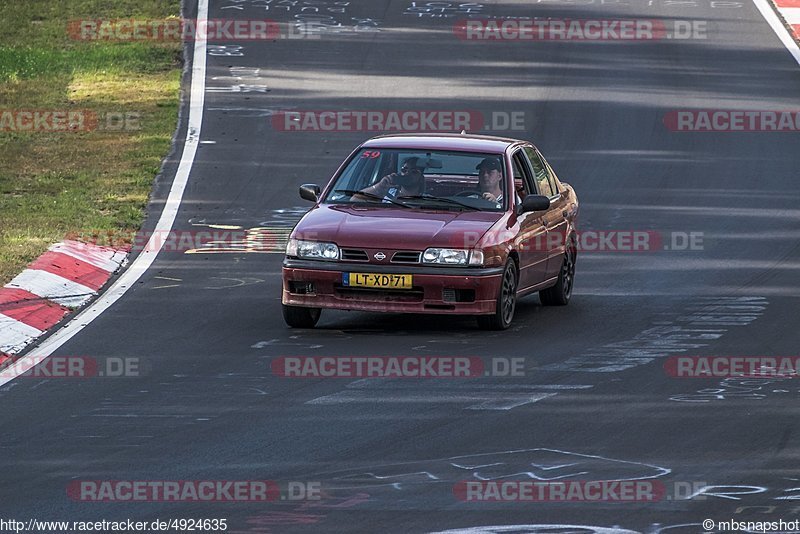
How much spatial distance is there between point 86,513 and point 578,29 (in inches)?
1048

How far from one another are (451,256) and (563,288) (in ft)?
7.45

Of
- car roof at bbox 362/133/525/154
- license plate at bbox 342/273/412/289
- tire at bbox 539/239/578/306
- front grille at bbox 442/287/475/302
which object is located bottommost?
tire at bbox 539/239/578/306

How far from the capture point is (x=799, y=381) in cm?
1095

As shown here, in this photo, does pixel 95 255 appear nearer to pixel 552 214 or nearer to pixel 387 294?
pixel 387 294

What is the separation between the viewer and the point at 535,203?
13.4 metres

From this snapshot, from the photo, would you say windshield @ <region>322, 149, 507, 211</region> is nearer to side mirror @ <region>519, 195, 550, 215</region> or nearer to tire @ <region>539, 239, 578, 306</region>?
side mirror @ <region>519, 195, 550, 215</region>

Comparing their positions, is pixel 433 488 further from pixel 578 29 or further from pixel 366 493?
pixel 578 29

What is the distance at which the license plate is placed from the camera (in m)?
12.4

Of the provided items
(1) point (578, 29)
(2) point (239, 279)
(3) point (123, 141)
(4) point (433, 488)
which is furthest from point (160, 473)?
(1) point (578, 29)

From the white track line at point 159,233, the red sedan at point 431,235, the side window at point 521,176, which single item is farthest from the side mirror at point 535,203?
the white track line at point 159,233

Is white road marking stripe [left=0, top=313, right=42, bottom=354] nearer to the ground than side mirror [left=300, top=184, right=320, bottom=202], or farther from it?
nearer to the ground

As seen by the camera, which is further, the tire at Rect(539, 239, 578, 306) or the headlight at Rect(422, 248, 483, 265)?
the tire at Rect(539, 239, 578, 306)

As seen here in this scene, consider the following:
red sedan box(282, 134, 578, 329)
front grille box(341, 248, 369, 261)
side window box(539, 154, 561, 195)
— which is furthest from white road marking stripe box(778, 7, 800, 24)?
front grille box(341, 248, 369, 261)

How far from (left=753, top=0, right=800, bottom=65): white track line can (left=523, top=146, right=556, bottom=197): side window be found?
1677cm
